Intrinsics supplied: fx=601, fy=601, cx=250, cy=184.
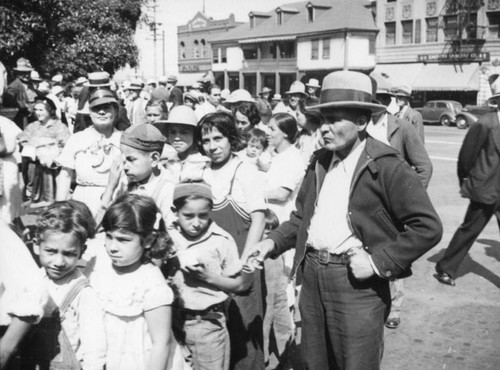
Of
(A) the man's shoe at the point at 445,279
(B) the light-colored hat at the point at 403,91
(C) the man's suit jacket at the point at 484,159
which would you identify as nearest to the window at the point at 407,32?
(B) the light-colored hat at the point at 403,91

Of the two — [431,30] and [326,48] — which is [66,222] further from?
[326,48]

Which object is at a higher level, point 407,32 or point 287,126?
point 407,32

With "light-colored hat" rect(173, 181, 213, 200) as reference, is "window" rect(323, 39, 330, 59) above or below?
above

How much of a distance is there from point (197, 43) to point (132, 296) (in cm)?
7720

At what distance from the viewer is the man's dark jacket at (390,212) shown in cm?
295

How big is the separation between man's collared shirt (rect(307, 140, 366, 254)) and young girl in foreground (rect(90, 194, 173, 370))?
86cm

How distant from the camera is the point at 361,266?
2969 millimetres

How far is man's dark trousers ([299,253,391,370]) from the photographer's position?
3.10 meters

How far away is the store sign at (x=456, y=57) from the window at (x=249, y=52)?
60.4 ft

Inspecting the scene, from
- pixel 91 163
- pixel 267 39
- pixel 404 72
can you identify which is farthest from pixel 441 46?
pixel 91 163

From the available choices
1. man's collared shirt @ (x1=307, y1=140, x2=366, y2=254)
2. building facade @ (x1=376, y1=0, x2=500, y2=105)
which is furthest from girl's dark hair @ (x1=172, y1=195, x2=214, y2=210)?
building facade @ (x1=376, y1=0, x2=500, y2=105)

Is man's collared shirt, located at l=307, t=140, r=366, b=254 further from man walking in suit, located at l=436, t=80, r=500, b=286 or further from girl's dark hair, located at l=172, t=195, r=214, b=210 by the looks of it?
man walking in suit, located at l=436, t=80, r=500, b=286

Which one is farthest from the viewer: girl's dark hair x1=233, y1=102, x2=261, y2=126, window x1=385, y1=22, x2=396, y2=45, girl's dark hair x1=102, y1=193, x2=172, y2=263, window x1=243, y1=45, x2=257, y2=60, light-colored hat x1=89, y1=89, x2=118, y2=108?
window x1=243, y1=45, x2=257, y2=60

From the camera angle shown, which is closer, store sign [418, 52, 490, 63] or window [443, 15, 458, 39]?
store sign [418, 52, 490, 63]
